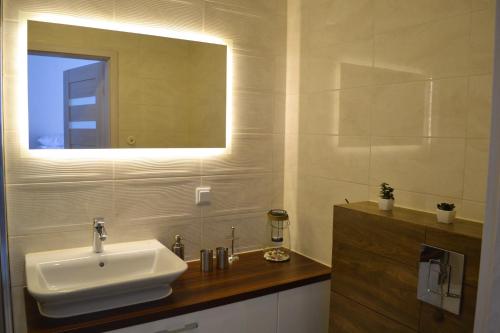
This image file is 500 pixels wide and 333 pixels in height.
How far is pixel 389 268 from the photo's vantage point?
1.59 m

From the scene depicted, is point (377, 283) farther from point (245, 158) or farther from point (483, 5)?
point (483, 5)

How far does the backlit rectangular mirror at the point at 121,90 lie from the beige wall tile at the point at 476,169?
4.00 ft

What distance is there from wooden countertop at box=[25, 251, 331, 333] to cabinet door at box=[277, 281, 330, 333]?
0.16 ft

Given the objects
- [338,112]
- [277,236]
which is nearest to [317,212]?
[277,236]

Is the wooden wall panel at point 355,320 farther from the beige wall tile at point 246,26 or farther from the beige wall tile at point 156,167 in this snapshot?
the beige wall tile at point 246,26

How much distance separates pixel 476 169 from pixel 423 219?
10.6 inches

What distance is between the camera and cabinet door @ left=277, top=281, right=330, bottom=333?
6.37ft

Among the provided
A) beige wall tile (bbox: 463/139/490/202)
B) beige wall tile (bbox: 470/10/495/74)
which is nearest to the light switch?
beige wall tile (bbox: 463/139/490/202)

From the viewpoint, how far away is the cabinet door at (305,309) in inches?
76.5

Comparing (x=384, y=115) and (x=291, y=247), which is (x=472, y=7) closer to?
(x=384, y=115)

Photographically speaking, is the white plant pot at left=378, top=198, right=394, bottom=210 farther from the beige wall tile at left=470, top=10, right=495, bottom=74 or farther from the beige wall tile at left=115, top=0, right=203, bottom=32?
the beige wall tile at left=115, top=0, right=203, bottom=32

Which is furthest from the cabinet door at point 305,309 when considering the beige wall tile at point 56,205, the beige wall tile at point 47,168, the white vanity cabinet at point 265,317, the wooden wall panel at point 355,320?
the beige wall tile at point 47,168

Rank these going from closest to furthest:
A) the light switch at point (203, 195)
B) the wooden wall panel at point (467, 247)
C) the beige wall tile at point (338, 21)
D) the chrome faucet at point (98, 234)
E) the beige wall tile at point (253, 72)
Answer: the wooden wall panel at point (467, 247)
the chrome faucet at point (98, 234)
the beige wall tile at point (338, 21)
the light switch at point (203, 195)
the beige wall tile at point (253, 72)

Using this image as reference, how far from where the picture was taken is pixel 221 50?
2.20 meters
